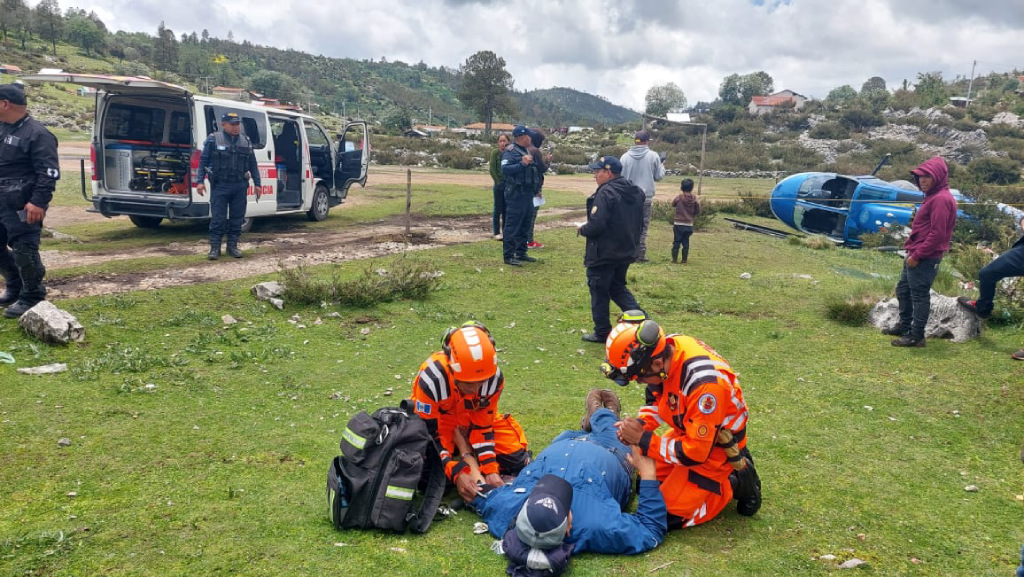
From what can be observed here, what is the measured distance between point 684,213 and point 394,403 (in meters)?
7.47

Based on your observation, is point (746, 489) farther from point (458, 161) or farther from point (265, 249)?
point (458, 161)

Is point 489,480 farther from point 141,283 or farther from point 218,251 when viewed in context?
point 218,251

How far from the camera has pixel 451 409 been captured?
3934 mm

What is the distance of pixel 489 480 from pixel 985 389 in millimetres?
4584

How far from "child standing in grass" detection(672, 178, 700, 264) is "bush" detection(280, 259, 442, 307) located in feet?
15.7

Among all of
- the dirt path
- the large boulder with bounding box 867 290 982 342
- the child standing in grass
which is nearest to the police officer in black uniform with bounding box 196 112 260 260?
the dirt path

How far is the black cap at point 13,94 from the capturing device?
5832 millimetres

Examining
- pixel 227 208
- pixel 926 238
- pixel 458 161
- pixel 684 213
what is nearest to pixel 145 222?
pixel 227 208

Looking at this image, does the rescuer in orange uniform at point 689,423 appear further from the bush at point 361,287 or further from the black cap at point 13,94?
the black cap at point 13,94

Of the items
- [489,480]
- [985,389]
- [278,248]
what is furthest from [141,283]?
[985,389]

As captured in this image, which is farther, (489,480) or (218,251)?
(218,251)

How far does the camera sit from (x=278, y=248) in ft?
35.6

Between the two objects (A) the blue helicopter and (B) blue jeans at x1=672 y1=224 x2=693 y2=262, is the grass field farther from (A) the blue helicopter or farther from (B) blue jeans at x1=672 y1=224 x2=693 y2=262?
(A) the blue helicopter

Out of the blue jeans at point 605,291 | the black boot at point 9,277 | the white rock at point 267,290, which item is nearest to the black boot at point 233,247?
the white rock at point 267,290
